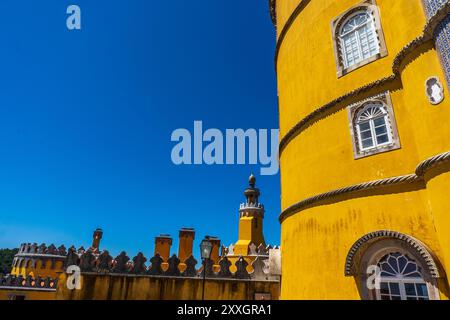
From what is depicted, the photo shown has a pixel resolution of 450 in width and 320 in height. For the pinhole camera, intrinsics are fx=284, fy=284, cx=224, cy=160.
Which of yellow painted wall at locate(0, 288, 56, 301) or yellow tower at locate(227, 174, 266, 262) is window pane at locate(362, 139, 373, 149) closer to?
yellow tower at locate(227, 174, 266, 262)

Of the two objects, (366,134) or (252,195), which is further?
(252,195)

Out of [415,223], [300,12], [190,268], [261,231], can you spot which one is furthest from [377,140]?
[261,231]

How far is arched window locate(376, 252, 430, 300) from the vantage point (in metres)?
5.40

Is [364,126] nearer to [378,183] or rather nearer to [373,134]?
[373,134]

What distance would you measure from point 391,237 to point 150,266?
7.65m

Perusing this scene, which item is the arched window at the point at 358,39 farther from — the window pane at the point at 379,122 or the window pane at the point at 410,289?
the window pane at the point at 410,289

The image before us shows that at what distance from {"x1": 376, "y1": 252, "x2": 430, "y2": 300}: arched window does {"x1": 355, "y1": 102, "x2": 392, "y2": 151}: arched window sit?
2482 millimetres

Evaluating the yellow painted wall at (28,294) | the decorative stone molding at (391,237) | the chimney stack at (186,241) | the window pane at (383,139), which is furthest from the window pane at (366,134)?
the yellow painted wall at (28,294)

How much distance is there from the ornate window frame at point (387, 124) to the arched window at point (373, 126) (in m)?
0.05

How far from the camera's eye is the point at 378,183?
6.15 m

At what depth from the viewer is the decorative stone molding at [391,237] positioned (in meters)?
5.02

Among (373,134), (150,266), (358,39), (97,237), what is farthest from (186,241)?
(97,237)
